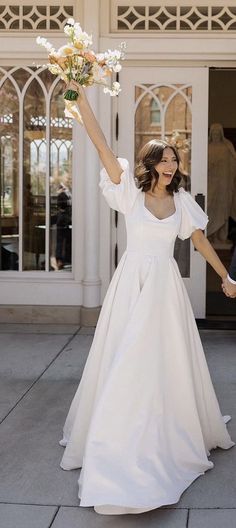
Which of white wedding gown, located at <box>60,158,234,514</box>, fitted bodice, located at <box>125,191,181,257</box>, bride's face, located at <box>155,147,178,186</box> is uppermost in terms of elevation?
bride's face, located at <box>155,147,178,186</box>

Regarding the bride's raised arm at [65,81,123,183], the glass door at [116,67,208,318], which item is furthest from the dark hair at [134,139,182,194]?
the glass door at [116,67,208,318]

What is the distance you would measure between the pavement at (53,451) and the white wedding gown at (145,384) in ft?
0.31

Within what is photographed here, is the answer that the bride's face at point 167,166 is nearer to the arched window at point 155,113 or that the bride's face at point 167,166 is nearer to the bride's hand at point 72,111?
the bride's hand at point 72,111

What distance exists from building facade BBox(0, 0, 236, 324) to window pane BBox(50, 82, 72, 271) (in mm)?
11

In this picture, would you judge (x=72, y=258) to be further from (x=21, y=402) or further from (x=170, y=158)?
(x=170, y=158)

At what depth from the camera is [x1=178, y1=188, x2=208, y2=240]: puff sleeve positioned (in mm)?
4469

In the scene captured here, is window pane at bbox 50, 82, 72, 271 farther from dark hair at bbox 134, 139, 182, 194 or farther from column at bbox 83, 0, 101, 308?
dark hair at bbox 134, 139, 182, 194

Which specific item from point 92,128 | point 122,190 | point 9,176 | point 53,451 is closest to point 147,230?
point 122,190

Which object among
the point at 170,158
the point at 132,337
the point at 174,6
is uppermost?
the point at 174,6

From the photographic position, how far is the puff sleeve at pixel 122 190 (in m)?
4.27

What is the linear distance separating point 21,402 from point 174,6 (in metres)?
4.56

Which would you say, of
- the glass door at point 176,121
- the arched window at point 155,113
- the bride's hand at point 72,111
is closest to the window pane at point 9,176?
the glass door at point 176,121

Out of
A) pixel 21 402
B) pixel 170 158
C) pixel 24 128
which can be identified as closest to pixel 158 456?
pixel 170 158

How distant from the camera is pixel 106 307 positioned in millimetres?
4328
